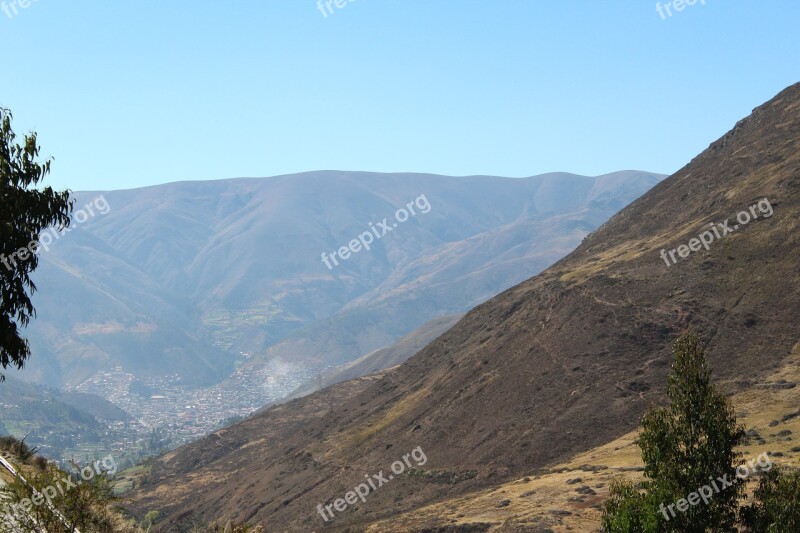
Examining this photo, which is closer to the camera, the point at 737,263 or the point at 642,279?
the point at 737,263

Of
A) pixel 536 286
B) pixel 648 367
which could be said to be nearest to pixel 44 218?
pixel 648 367

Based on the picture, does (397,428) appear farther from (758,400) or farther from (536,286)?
(758,400)

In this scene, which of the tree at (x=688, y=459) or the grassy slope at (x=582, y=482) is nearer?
the tree at (x=688, y=459)

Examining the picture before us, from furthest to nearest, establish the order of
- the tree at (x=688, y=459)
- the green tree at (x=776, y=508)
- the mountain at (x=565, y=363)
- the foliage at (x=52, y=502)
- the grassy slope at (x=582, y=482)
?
the mountain at (x=565, y=363) → the grassy slope at (x=582, y=482) → the tree at (x=688, y=459) → the green tree at (x=776, y=508) → the foliage at (x=52, y=502)

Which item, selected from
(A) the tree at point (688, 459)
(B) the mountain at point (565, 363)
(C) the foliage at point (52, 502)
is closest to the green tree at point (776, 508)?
(A) the tree at point (688, 459)

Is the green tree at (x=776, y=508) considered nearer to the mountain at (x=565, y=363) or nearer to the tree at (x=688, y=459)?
the tree at (x=688, y=459)

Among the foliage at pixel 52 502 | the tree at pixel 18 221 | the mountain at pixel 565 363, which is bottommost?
the mountain at pixel 565 363

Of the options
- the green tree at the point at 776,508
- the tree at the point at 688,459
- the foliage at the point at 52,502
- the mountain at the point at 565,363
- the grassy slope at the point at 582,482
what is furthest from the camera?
the mountain at the point at 565,363

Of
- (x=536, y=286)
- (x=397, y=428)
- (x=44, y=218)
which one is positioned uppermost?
(x=44, y=218)
